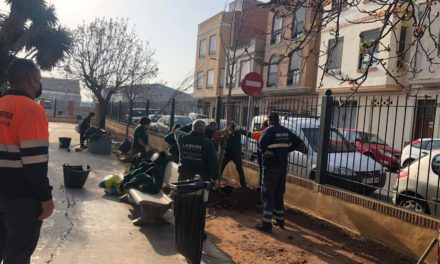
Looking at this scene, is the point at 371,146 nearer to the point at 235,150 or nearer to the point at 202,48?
the point at 235,150

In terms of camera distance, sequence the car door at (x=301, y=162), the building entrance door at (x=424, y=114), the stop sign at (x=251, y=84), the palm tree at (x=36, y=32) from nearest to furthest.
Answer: the building entrance door at (x=424, y=114) → the car door at (x=301, y=162) → the stop sign at (x=251, y=84) → the palm tree at (x=36, y=32)

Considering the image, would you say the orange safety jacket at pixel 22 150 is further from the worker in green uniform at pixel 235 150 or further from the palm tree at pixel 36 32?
the palm tree at pixel 36 32

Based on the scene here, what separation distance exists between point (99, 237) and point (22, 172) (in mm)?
2900

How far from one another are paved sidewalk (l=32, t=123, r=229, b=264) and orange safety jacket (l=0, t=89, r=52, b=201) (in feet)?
6.24

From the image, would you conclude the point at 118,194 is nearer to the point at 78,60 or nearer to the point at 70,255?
the point at 70,255

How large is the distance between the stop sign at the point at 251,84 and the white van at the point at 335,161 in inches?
39.3

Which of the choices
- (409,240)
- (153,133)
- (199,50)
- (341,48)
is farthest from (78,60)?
(199,50)

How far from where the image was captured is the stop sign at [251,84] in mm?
10475

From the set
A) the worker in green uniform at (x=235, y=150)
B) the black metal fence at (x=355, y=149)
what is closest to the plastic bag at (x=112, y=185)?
the worker in green uniform at (x=235, y=150)

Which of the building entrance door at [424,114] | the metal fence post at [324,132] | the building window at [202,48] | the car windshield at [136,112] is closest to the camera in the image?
the building entrance door at [424,114]

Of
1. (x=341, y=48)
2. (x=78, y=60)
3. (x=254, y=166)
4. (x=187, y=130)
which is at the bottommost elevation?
(x=254, y=166)

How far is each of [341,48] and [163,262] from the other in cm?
2360

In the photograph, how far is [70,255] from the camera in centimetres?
513

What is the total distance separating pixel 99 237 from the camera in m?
5.97
